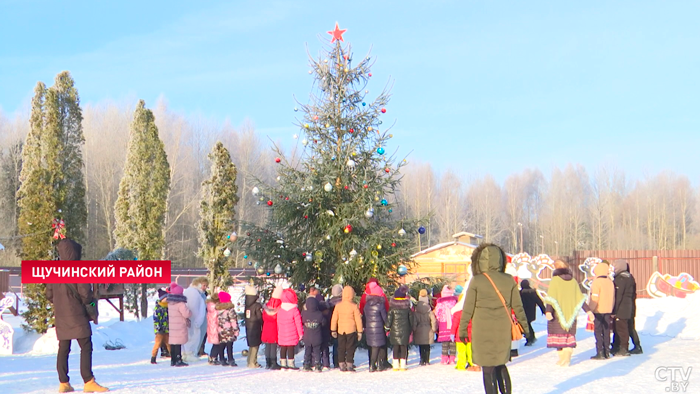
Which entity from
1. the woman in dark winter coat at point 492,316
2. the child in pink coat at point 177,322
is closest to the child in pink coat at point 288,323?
the child in pink coat at point 177,322

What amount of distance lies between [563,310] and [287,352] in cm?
476

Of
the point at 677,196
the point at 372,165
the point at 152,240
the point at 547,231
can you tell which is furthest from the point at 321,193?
the point at 677,196

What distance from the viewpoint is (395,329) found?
10773 millimetres

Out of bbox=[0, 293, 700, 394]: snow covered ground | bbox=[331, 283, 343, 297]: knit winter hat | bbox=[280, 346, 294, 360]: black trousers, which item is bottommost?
bbox=[0, 293, 700, 394]: snow covered ground

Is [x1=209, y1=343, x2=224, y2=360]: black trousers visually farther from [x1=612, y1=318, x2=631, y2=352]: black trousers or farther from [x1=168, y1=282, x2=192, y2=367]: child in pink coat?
[x1=612, y1=318, x2=631, y2=352]: black trousers

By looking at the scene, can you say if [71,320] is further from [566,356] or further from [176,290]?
[566,356]

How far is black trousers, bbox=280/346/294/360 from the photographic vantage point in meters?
11.1

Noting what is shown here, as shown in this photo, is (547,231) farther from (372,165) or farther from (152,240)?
(372,165)

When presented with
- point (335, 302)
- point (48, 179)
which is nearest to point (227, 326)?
point (335, 302)

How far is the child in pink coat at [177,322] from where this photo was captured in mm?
11203

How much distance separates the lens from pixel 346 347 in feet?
35.9

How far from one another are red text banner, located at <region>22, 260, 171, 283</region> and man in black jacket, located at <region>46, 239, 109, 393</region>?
0.12 meters

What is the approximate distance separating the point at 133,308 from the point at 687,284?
22997 mm

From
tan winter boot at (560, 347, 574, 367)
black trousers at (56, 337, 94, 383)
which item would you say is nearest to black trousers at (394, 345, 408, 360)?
tan winter boot at (560, 347, 574, 367)
